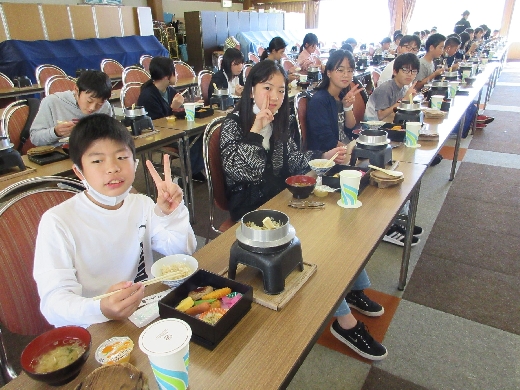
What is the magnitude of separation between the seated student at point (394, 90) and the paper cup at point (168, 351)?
257 cm

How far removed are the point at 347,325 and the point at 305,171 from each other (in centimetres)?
79

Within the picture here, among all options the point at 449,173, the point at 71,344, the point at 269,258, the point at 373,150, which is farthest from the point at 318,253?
the point at 449,173

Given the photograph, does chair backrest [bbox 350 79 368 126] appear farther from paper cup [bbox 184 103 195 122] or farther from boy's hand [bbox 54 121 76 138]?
boy's hand [bbox 54 121 76 138]

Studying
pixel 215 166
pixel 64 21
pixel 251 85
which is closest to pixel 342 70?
pixel 251 85

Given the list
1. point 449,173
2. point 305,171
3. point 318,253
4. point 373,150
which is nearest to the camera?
point 318,253

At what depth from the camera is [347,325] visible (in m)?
1.72

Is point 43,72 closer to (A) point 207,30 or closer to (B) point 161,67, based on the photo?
(B) point 161,67

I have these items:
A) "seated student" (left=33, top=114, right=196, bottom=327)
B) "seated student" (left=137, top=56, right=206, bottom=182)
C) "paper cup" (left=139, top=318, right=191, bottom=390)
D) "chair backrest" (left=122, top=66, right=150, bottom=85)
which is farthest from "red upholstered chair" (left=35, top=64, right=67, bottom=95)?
"paper cup" (left=139, top=318, right=191, bottom=390)

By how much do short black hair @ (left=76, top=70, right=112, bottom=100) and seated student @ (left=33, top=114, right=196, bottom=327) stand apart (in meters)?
1.32

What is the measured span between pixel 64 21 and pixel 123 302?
8.65 m

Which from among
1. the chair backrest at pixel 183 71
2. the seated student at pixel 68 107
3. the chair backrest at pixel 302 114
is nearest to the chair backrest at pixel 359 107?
the chair backrest at pixel 302 114

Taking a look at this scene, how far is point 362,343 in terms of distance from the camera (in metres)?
1.70

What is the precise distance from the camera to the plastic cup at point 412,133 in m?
2.17

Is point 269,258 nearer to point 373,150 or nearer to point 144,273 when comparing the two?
point 144,273
